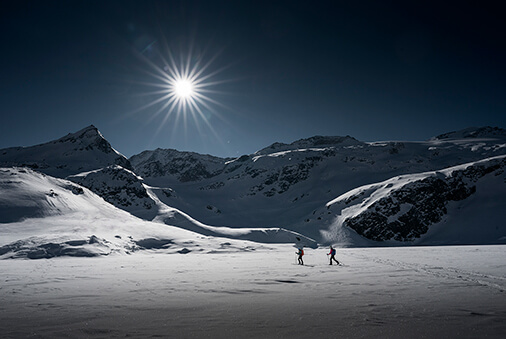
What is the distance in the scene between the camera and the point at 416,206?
58.9m

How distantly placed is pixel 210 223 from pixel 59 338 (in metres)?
88.0

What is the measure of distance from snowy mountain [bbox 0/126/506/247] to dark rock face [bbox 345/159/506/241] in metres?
0.19

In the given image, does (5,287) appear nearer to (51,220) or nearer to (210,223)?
(51,220)

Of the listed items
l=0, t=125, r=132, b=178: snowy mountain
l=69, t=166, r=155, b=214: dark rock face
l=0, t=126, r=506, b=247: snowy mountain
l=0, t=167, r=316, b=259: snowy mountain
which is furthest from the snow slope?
l=0, t=125, r=132, b=178: snowy mountain

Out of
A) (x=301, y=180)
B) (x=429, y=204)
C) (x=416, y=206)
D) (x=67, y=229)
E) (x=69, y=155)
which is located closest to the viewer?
(x=67, y=229)

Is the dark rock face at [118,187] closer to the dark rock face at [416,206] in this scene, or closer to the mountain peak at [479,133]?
the dark rock face at [416,206]

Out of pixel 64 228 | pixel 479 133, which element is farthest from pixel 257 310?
pixel 479 133

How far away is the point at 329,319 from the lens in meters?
6.35

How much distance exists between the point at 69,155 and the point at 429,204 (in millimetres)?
146954

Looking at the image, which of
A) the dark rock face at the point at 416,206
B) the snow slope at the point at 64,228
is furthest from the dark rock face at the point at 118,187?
the dark rock face at the point at 416,206

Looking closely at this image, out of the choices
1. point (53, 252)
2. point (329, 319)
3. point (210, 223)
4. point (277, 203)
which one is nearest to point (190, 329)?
point (329, 319)

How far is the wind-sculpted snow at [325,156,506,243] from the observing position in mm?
56594

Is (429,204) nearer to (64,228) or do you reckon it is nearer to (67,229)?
(67,229)

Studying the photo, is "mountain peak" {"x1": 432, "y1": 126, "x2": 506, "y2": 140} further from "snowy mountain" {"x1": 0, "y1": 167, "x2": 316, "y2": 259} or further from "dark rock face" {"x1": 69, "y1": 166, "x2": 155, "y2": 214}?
"dark rock face" {"x1": 69, "y1": 166, "x2": 155, "y2": 214}
